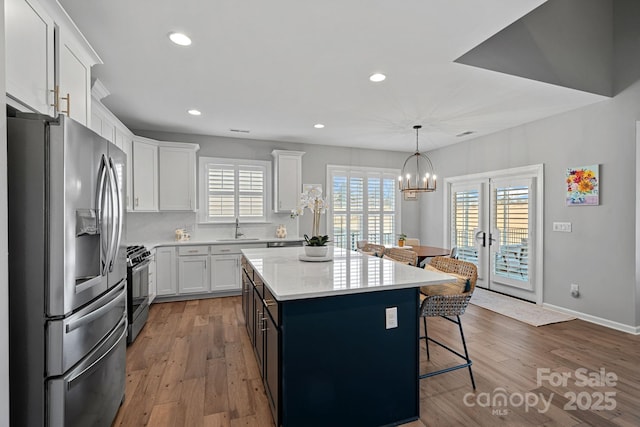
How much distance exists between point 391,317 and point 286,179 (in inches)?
154

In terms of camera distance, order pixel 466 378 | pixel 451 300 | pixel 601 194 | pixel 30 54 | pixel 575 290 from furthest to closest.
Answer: pixel 575 290 < pixel 601 194 < pixel 466 378 < pixel 451 300 < pixel 30 54

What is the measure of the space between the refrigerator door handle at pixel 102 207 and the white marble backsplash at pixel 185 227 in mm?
3571

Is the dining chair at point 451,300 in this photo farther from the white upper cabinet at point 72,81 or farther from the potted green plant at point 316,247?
the white upper cabinet at point 72,81

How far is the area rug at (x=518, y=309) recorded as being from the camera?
3.87m

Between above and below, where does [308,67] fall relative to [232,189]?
above

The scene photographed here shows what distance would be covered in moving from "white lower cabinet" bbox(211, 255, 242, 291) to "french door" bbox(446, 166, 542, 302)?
4.11 meters

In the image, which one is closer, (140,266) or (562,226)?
(140,266)

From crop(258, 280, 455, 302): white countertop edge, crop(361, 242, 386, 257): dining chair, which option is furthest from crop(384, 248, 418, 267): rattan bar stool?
crop(258, 280, 455, 302): white countertop edge

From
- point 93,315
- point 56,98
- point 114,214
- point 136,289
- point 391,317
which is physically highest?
point 56,98

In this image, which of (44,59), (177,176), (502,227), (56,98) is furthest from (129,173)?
(502,227)

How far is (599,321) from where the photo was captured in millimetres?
3719

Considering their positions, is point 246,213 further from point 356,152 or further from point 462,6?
point 462,6

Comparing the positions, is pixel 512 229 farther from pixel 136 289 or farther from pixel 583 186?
pixel 136 289

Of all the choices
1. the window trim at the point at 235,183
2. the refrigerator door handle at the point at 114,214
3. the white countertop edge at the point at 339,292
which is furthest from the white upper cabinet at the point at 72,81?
the window trim at the point at 235,183
